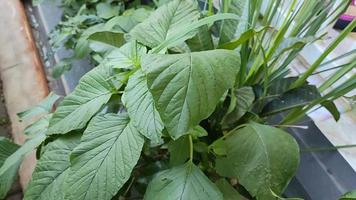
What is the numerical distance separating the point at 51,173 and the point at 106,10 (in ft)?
2.25

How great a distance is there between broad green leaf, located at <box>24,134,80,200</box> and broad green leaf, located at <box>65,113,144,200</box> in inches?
2.8

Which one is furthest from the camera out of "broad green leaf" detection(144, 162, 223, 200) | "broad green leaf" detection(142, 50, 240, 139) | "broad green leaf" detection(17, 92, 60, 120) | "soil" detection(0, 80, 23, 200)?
"soil" detection(0, 80, 23, 200)

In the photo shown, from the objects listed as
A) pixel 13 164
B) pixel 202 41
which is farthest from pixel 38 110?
pixel 202 41

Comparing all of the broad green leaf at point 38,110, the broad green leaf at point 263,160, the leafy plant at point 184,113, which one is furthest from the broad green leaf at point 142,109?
the broad green leaf at point 38,110

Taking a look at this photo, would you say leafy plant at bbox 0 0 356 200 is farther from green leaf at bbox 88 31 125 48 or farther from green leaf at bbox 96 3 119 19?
green leaf at bbox 96 3 119 19

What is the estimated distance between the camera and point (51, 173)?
1.99ft

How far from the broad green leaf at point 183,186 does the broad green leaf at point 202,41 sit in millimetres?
219

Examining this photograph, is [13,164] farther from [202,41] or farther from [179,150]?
[202,41]

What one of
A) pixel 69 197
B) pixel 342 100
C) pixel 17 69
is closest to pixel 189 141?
pixel 69 197

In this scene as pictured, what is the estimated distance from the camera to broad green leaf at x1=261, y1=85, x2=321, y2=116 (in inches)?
26.1

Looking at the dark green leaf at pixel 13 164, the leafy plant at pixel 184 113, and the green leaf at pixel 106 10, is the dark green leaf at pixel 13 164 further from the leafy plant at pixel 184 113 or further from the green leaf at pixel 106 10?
the green leaf at pixel 106 10

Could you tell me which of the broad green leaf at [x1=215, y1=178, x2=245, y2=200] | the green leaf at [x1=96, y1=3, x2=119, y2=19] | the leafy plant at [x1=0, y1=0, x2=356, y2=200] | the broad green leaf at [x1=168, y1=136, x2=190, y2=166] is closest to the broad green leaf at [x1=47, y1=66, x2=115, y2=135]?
the leafy plant at [x1=0, y1=0, x2=356, y2=200]

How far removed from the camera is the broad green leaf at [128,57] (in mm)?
617

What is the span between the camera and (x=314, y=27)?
2.07 ft
